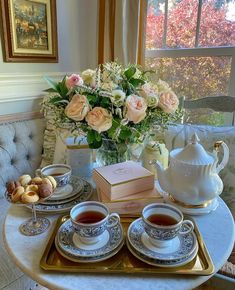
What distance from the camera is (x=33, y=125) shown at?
1.79 meters

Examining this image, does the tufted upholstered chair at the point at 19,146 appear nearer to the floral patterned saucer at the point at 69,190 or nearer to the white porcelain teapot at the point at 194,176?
the floral patterned saucer at the point at 69,190

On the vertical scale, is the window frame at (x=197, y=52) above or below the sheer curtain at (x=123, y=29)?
below

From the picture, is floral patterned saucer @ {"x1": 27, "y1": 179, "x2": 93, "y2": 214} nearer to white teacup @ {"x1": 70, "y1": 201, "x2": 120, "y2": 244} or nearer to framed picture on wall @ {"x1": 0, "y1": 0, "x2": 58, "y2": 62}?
white teacup @ {"x1": 70, "y1": 201, "x2": 120, "y2": 244}

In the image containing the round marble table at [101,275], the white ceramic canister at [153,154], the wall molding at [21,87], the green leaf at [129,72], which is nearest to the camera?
the round marble table at [101,275]

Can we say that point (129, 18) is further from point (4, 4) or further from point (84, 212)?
point (84, 212)

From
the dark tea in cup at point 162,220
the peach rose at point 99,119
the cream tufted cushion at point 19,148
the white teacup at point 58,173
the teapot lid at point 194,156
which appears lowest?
the cream tufted cushion at point 19,148

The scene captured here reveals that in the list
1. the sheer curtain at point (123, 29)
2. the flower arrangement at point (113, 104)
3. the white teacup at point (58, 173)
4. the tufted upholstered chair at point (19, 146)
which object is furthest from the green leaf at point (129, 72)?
the sheer curtain at point (123, 29)

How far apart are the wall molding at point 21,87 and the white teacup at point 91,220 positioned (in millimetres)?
1258

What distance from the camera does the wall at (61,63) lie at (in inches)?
69.1

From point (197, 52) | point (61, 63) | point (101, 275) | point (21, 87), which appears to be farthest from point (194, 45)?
point (101, 275)

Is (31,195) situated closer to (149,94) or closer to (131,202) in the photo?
(131,202)

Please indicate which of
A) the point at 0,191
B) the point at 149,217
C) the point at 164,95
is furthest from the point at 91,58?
the point at 149,217

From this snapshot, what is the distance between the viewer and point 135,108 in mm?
866

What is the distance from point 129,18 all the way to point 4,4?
2.85ft
